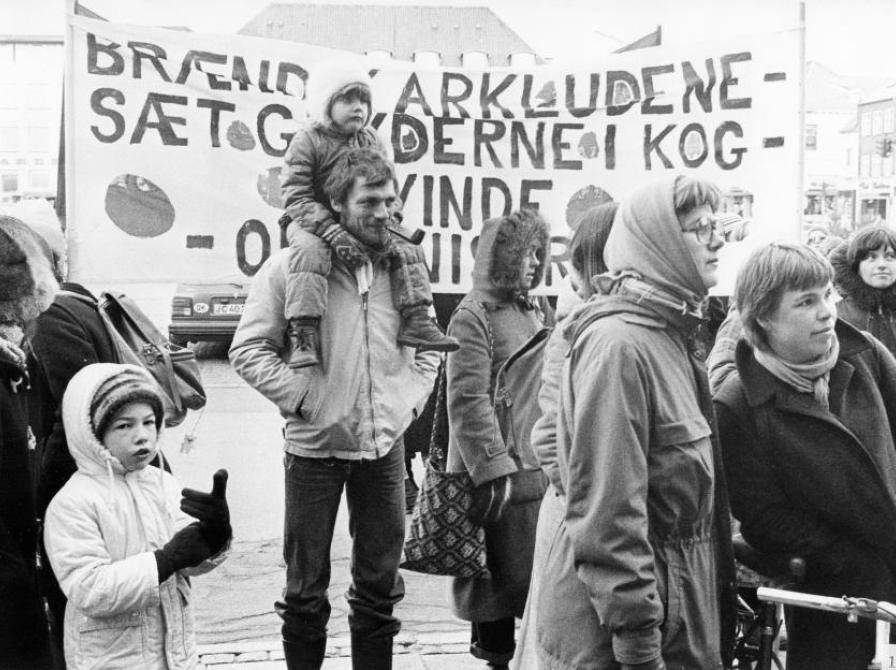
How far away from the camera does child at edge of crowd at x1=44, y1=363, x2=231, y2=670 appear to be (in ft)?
11.9

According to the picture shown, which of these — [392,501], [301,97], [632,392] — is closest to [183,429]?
[301,97]

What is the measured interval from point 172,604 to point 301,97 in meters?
2.83

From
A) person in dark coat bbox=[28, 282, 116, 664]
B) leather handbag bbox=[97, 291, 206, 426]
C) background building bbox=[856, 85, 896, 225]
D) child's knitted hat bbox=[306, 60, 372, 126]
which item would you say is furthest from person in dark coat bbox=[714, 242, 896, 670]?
background building bbox=[856, 85, 896, 225]

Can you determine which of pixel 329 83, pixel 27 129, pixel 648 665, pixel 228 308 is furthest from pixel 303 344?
pixel 27 129

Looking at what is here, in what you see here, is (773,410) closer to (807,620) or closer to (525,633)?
(807,620)

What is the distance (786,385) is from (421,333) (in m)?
1.60

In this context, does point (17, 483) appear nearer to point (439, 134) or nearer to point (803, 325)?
point (803, 325)

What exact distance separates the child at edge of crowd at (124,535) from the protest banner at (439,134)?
180cm

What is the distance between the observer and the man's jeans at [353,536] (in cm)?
464

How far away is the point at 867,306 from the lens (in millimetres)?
6141

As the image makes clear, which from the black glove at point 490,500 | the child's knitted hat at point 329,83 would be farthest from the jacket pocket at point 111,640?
the child's knitted hat at point 329,83

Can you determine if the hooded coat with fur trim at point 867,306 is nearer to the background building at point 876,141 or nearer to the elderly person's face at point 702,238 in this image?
the elderly person's face at point 702,238

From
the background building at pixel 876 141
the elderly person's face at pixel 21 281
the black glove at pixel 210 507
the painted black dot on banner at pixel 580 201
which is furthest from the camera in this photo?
the background building at pixel 876 141

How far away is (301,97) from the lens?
5.89 m
